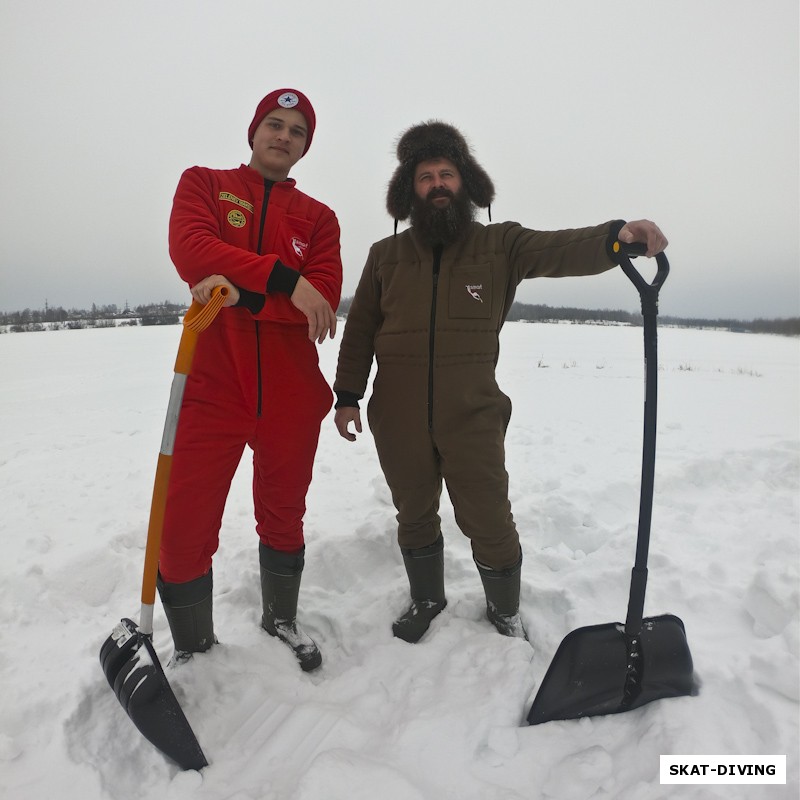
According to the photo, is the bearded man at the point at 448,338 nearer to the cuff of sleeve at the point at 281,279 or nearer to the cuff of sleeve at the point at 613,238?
the cuff of sleeve at the point at 613,238

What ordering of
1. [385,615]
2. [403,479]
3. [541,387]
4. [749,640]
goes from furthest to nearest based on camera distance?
[541,387]
[385,615]
[403,479]
[749,640]

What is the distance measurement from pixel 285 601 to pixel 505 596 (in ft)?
3.45

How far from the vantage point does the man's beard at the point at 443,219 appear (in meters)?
2.16

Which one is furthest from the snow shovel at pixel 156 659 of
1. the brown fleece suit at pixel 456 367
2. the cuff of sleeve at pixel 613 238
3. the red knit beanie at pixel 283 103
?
the cuff of sleeve at pixel 613 238

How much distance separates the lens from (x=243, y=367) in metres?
1.92

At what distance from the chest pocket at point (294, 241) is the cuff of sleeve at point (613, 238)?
1.25 meters

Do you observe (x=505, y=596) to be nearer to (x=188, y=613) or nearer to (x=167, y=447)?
(x=188, y=613)

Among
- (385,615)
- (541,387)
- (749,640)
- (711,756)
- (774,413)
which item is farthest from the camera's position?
(541,387)

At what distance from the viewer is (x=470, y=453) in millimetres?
2133

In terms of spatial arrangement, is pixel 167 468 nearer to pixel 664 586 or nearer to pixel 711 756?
pixel 711 756

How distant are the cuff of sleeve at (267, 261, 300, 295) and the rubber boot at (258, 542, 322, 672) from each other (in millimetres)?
1190

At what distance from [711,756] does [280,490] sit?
1.80m

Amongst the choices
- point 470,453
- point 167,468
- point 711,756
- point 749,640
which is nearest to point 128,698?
point 167,468

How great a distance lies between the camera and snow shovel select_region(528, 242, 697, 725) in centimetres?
180
